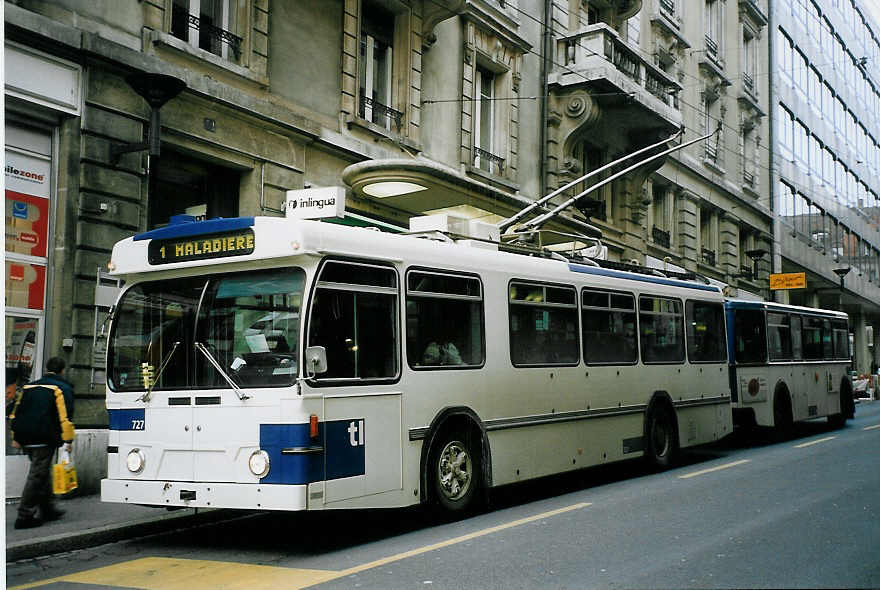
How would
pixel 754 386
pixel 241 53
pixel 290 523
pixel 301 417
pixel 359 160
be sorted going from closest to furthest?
pixel 301 417 < pixel 290 523 < pixel 241 53 < pixel 359 160 < pixel 754 386

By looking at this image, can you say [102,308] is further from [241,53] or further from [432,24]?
[432,24]

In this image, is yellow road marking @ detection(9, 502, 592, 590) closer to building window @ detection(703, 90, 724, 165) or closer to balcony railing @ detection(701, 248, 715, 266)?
balcony railing @ detection(701, 248, 715, 266)

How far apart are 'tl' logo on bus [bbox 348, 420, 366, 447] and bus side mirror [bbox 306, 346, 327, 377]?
68 cm

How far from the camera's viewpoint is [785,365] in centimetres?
1903

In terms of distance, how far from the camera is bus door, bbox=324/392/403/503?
7.74m

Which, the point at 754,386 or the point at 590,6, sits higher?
the point at 590,6

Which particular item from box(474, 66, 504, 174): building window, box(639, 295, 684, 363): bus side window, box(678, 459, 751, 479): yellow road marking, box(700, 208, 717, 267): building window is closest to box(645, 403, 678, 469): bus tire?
box(678, 459, 751, 479): yellow road marking

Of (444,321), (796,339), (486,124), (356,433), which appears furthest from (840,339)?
(356,433)

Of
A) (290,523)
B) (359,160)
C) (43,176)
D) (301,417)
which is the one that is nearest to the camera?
(301,417)

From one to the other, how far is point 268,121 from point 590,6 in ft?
47.8

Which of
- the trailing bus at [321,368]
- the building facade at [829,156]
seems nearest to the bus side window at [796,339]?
the trailing bus at [321,368]

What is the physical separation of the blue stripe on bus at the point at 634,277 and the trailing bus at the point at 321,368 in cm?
112

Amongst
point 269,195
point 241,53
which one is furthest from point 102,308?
point 241,53

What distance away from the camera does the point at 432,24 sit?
60.4 ft
